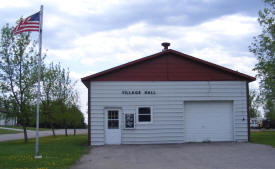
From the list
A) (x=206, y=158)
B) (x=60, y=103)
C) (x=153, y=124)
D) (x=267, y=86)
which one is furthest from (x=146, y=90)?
(x=60, y=103)

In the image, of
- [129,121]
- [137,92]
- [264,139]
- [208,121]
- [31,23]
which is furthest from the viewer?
[264,139]

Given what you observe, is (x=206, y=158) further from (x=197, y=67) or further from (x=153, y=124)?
(x=197, y=67)

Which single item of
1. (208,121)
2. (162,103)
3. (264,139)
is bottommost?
(264,139)

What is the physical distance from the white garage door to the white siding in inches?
13.8

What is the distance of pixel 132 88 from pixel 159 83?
5.05 feet

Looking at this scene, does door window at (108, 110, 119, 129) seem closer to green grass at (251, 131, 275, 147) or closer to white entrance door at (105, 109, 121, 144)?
white entrance door at (105, 109, 121, 144)

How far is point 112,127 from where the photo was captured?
1842 centimetres

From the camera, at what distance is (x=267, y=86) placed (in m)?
25.3

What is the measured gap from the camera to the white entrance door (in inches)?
721

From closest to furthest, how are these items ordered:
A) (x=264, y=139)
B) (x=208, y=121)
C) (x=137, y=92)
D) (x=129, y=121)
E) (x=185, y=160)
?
(x=185, y=160) → (x=129, y=121) → (x=137, y=92) → (x=208, y=121) → (x=264, y=139)

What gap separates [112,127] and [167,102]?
11.0 ft

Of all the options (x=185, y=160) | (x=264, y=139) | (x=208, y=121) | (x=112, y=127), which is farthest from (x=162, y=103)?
(x=264, y=139)

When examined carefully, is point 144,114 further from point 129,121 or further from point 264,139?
point 264,139

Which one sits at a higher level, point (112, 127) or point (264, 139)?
point (112, 127)
